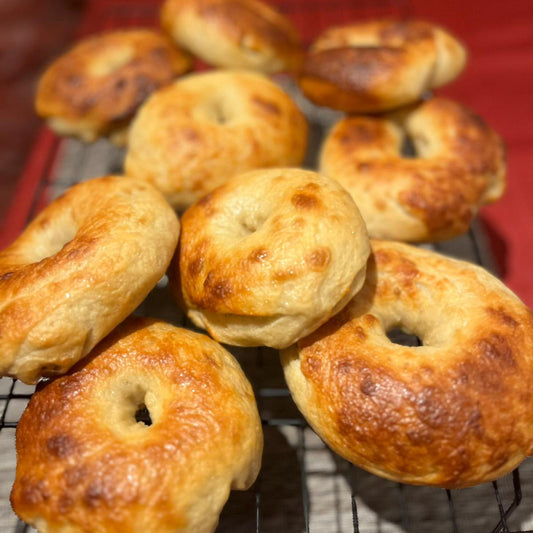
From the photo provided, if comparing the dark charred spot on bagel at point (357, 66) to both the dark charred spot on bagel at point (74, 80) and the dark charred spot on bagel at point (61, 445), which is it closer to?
the dark charred spot on bagel at point (74, 80)

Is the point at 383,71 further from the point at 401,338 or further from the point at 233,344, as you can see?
the point at 233,344

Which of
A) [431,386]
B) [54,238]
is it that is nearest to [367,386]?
[431,386]

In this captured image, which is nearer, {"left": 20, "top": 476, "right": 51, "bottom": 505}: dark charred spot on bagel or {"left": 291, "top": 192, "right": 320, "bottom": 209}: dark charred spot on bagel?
{"left": 20, "top": 476, "right": 51, "bottom": 505}: dark charred spot on bagel

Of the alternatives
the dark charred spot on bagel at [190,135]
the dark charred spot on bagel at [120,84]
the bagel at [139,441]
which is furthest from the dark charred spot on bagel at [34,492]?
the dark charred spot on bagel at [120,84]

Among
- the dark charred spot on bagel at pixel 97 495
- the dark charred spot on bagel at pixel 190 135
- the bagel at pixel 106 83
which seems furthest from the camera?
the bagel at pixel 106 83

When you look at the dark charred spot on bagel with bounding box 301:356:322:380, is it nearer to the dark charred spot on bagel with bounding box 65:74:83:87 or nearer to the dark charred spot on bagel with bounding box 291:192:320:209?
the dark charred spot on bagel with bounding box 291:192:320:209

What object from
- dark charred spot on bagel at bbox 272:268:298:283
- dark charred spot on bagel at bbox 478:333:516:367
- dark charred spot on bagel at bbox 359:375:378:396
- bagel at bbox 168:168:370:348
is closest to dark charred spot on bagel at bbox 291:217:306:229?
bagel at bbox 168:168:370:348
